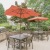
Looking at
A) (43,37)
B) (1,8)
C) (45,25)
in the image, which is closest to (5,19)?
(1,8)

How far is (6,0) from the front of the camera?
81.1 ft

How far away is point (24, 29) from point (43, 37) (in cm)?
298

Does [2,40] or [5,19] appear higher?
[5,19]

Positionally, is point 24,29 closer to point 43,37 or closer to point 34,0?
point 43,37

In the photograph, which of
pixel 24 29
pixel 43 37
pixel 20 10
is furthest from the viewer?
pixel 24 29

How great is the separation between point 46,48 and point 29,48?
3.74 feet

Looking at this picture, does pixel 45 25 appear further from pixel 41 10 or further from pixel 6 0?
pixel 6 0

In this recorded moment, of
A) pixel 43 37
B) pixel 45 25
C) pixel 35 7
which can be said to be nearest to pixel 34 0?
pixel 35 7

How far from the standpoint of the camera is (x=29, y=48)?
453 inches

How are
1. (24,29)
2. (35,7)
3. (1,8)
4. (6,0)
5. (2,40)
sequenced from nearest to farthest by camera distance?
1. (2,40)
2. (24,29)
3. (35,7)
4. (1,8)
5. (6,0)

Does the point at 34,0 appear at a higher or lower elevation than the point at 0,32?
higher

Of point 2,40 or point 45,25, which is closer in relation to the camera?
point 2,40

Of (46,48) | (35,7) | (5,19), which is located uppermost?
(35,7)

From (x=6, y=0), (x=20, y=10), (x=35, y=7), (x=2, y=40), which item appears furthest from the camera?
(x=6, y=0)
